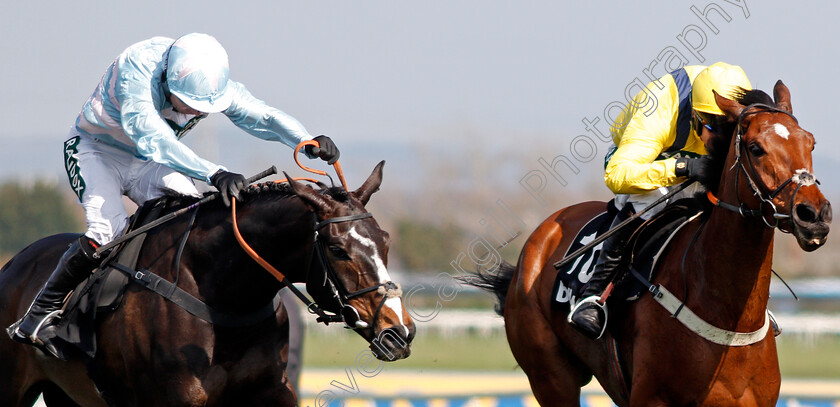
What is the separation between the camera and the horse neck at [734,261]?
13.9ft

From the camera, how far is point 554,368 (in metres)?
5.73

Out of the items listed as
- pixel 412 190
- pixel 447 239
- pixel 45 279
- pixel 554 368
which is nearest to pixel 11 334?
pixel 45 279

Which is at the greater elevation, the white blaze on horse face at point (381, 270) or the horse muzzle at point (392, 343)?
the white blaze on horse face at point (381, 270)

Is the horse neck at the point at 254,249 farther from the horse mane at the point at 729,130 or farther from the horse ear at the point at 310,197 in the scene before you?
the horse mane at the point at 729,130

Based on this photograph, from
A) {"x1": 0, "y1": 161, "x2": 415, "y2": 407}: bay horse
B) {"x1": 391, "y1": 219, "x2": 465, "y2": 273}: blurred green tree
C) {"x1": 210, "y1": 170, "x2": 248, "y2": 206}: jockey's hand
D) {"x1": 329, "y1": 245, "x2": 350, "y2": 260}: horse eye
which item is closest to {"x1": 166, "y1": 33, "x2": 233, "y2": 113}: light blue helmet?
{"x1": 210, "y1": 170, "x2": 248, "y2": 206}: jockey's hand

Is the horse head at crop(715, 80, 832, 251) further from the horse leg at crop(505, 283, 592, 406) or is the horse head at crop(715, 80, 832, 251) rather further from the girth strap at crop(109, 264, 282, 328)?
the girth strap at crop(109, 264, 282, 328)

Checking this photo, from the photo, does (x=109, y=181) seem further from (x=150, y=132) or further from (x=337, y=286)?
(x=337, y=286)

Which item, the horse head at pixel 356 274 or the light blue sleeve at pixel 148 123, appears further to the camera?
the light blue sleeve at pixel 148 123

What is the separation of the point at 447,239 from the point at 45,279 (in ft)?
50.0

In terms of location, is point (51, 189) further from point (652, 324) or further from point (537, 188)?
point (652, 324)

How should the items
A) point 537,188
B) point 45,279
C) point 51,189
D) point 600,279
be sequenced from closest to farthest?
point 600,279, point 45,279, point 537,188, point 51,189

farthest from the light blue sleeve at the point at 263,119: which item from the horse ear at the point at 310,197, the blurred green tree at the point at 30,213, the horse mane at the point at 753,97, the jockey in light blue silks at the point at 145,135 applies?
the blurred green tree at the point at 30,213

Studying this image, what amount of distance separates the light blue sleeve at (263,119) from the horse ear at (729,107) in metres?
2.10

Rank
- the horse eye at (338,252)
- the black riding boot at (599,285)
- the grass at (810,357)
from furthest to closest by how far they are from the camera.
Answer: the grass at (810,357) → the black riding boot at (599,285) → the horse eye at (338,252)
